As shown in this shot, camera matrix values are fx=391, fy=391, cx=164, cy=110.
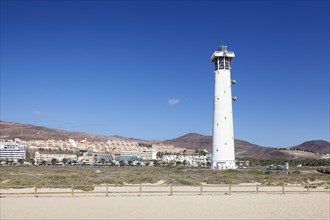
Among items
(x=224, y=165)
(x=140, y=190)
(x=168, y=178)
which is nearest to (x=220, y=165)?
(x=224, y=165)

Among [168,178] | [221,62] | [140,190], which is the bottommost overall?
[168,178]

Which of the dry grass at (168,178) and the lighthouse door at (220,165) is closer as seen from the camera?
the dry grass at (168,178)

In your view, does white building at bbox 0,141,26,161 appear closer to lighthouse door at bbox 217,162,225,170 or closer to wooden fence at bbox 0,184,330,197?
lighthouse door at bbox 217,162,225,170

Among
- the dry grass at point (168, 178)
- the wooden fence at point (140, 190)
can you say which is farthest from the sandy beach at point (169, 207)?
the dry grass at point (168, 178)

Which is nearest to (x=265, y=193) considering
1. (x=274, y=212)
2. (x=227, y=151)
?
(x=274, y=212)

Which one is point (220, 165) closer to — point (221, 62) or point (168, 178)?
point (168, 178)

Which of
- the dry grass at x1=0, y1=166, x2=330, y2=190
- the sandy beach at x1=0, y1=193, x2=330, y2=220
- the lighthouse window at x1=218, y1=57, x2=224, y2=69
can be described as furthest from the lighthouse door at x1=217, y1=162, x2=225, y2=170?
the sandy beach at x1=0, y1=193, x2=330, y2=220

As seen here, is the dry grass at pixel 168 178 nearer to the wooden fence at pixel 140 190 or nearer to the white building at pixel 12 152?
the wooden fence at pixel 140 190
